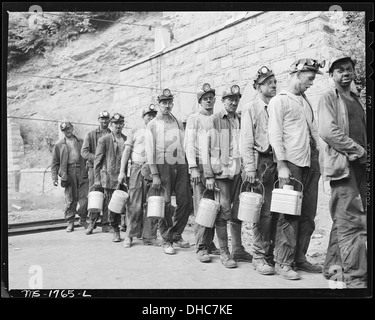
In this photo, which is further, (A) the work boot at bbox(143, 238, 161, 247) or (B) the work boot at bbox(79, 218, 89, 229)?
(B) the work boot at bbox(79, 218, 89, 229)

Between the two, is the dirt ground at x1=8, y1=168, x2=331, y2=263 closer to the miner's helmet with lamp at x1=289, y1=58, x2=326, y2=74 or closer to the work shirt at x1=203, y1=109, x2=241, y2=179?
the work shirt at x1=203, y1=109, x2=241, y2=179

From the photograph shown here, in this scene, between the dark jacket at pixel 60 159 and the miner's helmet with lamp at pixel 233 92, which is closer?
the miner's helmet with lamp at pixel 233 92

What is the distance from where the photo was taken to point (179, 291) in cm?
426

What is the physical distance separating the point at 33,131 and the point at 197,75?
1.93m

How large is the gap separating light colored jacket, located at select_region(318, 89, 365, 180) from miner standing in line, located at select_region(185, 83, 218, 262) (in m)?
1.19

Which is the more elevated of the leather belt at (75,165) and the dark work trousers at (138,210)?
the leather belt at (75,165)

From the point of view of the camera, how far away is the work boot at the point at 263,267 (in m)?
4.27

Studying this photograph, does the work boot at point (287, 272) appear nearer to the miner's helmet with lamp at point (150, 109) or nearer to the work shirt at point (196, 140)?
the work shirt at point (196, 140)

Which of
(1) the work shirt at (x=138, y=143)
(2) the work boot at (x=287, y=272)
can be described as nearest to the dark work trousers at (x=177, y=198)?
(1) the work shirt at (x=138, y=143)

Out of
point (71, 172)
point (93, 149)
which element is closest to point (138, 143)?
point (93, 149)

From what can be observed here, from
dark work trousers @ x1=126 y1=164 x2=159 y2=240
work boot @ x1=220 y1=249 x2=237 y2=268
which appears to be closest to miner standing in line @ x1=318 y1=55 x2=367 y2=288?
work boot @ x1=220 y1=249 x2=237 y2=268

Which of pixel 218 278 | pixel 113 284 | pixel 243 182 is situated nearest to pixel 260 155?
pixel 243 182

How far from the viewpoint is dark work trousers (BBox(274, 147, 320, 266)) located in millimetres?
4180

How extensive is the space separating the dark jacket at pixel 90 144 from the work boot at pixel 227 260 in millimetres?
1964
